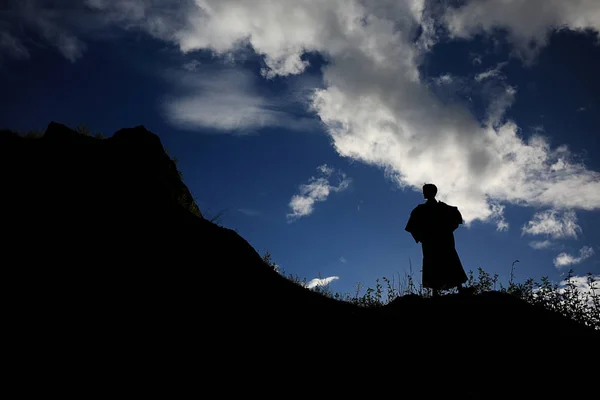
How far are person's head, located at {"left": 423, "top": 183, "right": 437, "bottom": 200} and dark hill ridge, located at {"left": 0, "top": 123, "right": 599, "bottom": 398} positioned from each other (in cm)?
238

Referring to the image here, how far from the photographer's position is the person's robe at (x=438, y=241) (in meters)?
7.71

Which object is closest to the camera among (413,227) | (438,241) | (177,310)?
(177,310)

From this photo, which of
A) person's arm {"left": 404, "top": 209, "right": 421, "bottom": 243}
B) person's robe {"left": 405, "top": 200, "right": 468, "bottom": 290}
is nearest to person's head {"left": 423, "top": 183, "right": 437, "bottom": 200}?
person's robe {"left": 405, "top": 200, "right": 468, "bottom": 290}

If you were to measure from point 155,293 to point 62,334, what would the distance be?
111cm

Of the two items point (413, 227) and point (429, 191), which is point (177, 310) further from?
point (429, 191)

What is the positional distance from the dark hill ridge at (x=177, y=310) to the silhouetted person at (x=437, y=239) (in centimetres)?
72

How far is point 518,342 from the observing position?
5.79m

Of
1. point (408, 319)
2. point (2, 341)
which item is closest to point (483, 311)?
point (408, 319)

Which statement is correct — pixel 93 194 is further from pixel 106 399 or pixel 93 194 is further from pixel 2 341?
pixel 106 399

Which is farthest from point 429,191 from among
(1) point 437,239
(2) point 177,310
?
(2) point 177,310

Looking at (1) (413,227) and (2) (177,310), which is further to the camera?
(1) (413,227)

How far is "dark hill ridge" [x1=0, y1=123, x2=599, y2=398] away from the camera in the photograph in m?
3.78

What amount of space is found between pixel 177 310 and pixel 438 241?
596 cm

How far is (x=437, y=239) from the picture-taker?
799cm
